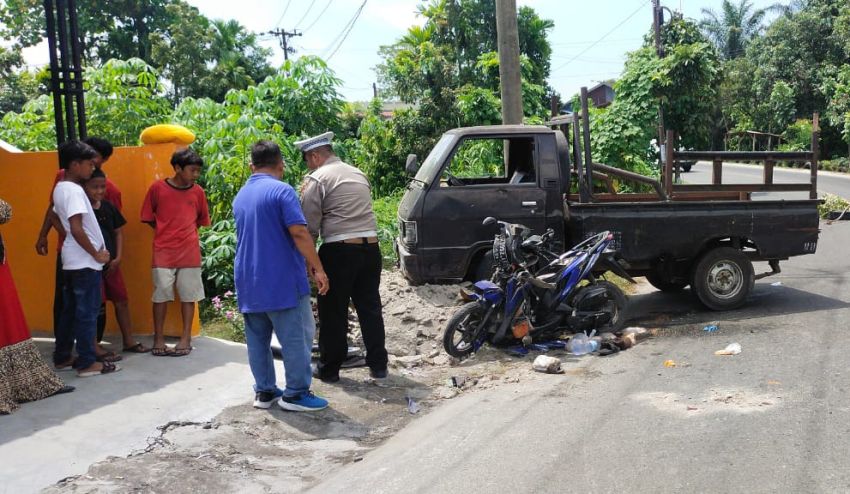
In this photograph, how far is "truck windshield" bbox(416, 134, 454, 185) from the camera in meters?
7.51

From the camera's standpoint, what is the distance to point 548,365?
6.19m

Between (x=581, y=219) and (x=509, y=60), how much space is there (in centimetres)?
307

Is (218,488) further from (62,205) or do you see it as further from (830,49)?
(830,49)

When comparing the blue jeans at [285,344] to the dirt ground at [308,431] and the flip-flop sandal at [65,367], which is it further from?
the flip-flop sandal at [65,367]

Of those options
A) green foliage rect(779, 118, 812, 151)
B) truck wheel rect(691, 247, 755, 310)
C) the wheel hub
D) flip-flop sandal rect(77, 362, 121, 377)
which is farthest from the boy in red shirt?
green foliage rect(779, 118, 812, 151)

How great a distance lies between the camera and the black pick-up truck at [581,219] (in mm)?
7438

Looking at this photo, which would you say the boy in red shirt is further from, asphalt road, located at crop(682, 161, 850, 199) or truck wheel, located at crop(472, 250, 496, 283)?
asphalt road, located at crop(682, 161, 850, 199)

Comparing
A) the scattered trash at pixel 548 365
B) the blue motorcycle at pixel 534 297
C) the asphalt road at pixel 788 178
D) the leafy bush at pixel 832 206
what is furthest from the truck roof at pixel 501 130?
the asphalt road at pixel 788 178

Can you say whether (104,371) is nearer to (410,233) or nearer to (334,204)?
(334,204)

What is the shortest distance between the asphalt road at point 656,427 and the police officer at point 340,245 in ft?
3.19

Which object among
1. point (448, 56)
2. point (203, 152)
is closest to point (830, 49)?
point (448, 56)

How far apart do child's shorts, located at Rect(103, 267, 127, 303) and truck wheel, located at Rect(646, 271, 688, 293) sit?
213 inches

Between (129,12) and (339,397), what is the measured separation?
32.6 metres

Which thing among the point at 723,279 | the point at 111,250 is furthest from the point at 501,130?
the point at 111,250
